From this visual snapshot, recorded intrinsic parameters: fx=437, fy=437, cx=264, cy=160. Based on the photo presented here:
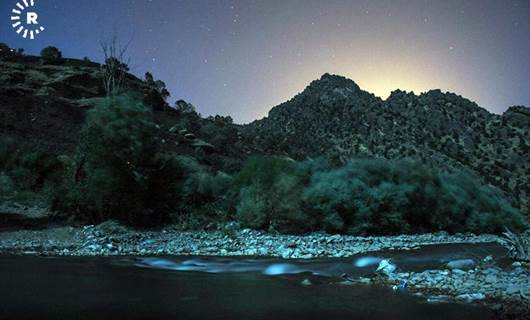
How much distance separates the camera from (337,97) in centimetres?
9494

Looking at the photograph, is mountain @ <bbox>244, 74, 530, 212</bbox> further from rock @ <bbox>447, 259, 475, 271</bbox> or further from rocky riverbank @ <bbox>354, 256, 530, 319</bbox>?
rocky riverbank @ <bbox>354, 256, 530, 319</bbox>

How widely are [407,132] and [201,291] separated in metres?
74.4

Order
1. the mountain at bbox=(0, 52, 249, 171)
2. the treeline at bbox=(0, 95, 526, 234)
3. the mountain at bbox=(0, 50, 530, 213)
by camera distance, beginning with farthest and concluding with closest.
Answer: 1. the mountain at bbox=(0, 50, 530, 213)
2. the mountain at bbox=(0, 52, 249, 171)
3. the treeline at bbox=(0, 95, 526, 234)

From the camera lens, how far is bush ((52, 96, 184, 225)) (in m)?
22.0

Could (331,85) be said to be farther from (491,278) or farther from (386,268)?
(491,278)

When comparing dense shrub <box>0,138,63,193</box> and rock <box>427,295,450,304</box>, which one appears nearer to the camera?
rock <box>427,295,450,304</box>

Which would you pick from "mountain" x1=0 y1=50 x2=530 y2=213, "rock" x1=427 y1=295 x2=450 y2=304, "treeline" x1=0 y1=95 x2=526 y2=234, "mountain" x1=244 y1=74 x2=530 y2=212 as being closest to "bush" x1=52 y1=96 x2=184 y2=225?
"treeline" x1=0 y1=95 x2=526 y2=234

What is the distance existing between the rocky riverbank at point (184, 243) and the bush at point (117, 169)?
155cm

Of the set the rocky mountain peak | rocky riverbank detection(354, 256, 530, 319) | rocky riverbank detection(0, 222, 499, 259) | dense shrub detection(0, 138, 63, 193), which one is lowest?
rocky riverbank detection(354, 256, 530, 319)

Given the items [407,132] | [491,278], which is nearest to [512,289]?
[491,278]

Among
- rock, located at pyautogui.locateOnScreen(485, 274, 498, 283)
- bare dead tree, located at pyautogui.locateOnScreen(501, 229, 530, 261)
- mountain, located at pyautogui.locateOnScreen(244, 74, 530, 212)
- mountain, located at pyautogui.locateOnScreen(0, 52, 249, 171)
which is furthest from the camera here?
mountain, located at pyautogui.locateOnScreen(244, 74, 530, 212)

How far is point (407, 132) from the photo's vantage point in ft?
260

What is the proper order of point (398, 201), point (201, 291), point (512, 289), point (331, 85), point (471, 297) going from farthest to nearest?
point (331, 85), point (398, 201), point (201, 291), point (512, 289), point (471, 297)

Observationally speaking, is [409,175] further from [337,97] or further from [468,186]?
[337,97]
